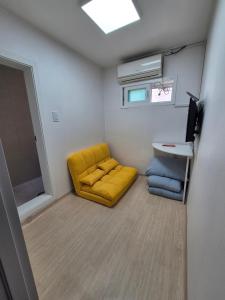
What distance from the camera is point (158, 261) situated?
49.7 inches

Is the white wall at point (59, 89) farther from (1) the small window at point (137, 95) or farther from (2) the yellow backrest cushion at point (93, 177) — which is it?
(1) the small window at point (137, 95)

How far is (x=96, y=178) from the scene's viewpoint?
2.32m

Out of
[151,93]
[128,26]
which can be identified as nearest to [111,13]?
[128,26]

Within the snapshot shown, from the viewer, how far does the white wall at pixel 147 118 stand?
7.41 ft

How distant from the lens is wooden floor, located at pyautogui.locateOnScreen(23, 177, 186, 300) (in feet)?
3.51

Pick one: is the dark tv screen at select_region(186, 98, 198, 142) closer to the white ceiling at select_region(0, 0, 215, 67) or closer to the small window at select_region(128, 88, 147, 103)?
the white ceiling at select_region(0, 0, 215, 67)

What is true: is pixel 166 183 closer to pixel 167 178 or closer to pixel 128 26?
pixel 167 178

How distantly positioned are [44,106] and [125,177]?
1.75 meters

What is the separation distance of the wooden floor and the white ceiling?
2.47 meters

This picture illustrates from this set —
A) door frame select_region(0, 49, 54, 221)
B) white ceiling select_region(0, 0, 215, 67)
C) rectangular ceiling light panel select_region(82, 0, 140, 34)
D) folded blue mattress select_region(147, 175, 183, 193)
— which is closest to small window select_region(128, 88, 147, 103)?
white ceiling select_region(0, 0, 215, 67)

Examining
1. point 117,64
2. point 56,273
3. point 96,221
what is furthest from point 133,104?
point 56,273

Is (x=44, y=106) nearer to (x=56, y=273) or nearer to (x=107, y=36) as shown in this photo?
(x=107, y=36)

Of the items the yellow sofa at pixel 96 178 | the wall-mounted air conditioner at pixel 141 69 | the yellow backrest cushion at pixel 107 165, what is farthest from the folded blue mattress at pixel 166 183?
the wall-mounted air conditioner at pixel 141 69

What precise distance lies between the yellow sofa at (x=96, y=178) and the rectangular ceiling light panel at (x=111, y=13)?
186cm
